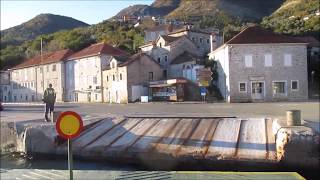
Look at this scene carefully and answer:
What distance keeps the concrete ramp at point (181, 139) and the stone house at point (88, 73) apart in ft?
151

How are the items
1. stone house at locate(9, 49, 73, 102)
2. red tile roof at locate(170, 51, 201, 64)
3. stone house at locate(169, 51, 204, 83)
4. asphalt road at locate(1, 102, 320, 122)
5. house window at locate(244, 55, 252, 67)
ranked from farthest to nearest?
stone house at locate(9, 49, 73, 102) < red tile roof at locate(170, 51, 201, 64) < stone house at locate(169, 51, 204, 83) < house window at locate(244, 55, 252, 67) < asphalt road at locate(1, 102, 320, 122)

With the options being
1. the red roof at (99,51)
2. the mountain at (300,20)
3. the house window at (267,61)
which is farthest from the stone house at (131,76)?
the mountain at (300,20)

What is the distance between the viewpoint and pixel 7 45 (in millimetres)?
102688

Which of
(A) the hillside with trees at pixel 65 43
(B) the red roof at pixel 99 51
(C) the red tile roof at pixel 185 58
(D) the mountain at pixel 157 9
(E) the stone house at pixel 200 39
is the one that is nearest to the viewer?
(C) the red tile roof at pixel 185 58

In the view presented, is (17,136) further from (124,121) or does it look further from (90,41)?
(90,41)

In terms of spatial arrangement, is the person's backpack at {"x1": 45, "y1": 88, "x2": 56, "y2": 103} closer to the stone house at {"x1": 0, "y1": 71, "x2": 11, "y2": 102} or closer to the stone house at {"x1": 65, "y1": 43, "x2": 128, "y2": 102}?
the stone house at {"x1": 65, "y1": 43, "x2": 128, "y2": 102}

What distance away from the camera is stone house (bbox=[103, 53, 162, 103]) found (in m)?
60.9

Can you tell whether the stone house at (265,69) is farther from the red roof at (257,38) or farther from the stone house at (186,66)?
the stone house at (186,66)

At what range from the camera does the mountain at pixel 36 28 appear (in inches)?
3696

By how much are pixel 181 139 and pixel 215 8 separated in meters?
127

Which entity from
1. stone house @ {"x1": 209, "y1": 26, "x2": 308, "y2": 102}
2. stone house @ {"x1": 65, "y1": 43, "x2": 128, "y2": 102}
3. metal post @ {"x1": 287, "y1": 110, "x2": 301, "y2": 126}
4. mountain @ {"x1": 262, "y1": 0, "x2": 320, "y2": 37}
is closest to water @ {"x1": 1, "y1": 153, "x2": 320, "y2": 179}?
metal post @ {"x1": 287, "y1": 110, "x2": 301, "y2": 126}

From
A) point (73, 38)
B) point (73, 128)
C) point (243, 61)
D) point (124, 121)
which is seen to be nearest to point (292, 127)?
Answer: point (124, 121)

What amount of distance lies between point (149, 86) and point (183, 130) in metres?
39.5

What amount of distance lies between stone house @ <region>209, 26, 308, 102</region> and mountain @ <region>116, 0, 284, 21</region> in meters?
80.4
